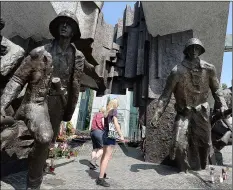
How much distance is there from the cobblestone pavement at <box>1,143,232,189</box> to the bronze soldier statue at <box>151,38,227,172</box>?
383 mm

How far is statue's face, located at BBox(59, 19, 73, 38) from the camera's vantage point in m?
3.87

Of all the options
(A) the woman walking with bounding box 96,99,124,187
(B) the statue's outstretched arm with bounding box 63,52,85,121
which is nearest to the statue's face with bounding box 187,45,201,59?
(A) the woman walking with bounding box 96,99,124,187

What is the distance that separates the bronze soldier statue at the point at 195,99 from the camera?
459cm

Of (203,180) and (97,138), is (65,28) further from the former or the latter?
(203,180)

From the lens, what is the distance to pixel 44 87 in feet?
10.8

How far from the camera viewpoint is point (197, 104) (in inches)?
184

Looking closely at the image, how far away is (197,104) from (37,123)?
2812mm

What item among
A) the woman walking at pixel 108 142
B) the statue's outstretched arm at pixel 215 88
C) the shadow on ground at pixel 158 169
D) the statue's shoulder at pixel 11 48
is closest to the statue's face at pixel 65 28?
the statue's shoulder at pixel 11 48

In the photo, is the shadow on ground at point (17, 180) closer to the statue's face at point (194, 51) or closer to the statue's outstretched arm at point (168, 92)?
the statue's outstretched arm at point (168, 92)

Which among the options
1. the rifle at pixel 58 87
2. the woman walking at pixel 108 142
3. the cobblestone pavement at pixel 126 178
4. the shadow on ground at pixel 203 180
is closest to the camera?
the rifle at pixel 58 87

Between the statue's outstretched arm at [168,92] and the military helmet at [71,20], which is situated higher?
the military helmet at [71,20]

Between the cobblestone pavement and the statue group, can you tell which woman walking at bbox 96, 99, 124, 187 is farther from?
the statue group

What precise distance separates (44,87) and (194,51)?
2.65m

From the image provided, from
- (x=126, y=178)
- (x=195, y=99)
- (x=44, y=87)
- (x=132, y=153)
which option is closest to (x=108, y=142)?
(x=126, y=178)
